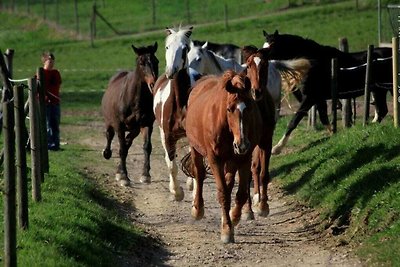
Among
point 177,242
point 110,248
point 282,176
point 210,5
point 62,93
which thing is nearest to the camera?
point 110,248

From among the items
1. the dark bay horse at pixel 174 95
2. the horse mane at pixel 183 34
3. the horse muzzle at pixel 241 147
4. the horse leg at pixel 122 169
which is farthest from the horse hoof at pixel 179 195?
the horse muzzle at pixel 241 147

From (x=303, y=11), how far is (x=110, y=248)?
119 ft

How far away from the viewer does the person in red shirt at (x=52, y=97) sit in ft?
66.4

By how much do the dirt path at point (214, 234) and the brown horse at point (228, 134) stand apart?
0.47 metres

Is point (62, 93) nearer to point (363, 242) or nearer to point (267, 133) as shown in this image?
point (267, 133)

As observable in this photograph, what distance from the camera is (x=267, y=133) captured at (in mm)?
13734

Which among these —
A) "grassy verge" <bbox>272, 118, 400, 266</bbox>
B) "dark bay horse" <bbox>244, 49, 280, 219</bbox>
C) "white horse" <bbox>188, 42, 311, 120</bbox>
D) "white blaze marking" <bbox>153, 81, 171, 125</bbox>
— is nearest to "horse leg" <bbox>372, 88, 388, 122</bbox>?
"white horse" <bbox>188, 42, 311, 120</bbox>

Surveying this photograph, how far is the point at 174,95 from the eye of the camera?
1467 centimetres

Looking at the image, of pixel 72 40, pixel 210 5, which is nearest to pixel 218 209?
pixel 72 40

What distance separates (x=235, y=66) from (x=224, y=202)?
539cm

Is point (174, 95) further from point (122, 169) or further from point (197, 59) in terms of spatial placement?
point (122, 169)

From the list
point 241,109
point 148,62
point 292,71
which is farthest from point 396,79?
point 241,109

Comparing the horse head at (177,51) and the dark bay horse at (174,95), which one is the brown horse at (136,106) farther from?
the horse head at (177,51)

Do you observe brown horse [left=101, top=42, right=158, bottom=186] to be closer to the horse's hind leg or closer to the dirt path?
the horse's hind leg
